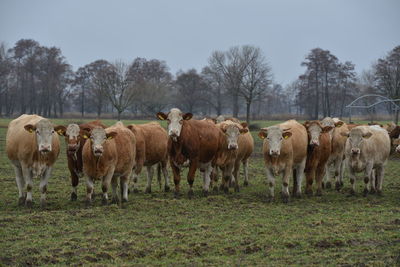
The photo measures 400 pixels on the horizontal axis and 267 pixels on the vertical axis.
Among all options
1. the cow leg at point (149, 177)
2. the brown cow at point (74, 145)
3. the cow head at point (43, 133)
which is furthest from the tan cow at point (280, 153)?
the cow head at point (43, 133)

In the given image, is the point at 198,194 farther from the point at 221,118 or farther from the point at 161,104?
the point at 161,104

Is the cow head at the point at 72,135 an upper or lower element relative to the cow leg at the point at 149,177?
upper

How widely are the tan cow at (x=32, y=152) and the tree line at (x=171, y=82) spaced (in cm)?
4454

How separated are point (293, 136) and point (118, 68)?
5539 centimetres

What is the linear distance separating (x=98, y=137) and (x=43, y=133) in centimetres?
125

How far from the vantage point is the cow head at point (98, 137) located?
10312 mm

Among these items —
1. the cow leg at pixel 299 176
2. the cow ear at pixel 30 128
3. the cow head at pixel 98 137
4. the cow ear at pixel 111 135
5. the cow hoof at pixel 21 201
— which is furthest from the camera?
the cow leg at pixel 299 176

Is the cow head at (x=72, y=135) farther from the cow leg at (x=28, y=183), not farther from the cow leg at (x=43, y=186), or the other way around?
the cow leg at (x=28, y=183)

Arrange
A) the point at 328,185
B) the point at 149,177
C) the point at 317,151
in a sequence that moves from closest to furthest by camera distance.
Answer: the point at 317,151
the point at 149,177
the point at 328,185

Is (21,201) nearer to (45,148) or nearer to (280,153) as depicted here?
(45,148)

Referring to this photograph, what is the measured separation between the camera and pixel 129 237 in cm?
823

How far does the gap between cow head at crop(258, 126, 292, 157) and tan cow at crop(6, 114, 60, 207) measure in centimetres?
497

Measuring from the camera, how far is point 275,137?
1188cm

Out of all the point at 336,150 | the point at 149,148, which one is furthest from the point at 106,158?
the point at 336,150
